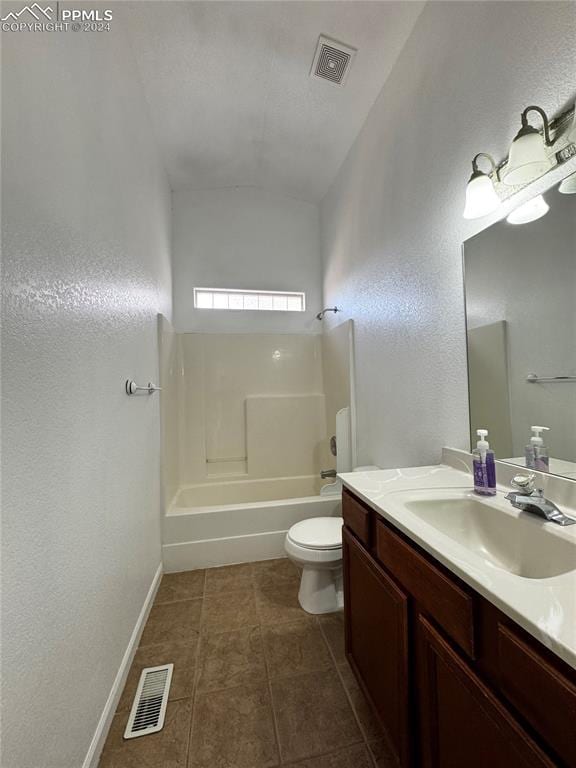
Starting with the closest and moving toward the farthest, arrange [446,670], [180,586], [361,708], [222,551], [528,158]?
1. [446,670]
2. [528,158]
3. [361,708]
4. [180,586]
5. [222,551]

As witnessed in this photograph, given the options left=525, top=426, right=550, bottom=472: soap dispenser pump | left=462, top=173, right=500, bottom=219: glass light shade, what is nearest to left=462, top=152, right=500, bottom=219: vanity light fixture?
left=462, top=173, right=500, bottom=219: glass light shade

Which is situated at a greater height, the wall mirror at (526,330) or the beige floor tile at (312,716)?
the wall mirror at (526,330)

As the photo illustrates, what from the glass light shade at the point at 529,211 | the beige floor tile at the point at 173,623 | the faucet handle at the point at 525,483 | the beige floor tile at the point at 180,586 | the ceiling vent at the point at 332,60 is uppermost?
the ceiling vent at the point at 332,60

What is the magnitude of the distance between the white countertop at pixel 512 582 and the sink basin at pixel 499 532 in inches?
0.6

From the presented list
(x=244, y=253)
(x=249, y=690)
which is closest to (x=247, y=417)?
(x=244, y=253)

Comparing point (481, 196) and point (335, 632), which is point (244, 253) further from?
point (335, 632)

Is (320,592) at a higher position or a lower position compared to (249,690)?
higher

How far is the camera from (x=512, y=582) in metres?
0.56

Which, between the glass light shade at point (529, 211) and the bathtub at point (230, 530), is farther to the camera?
the bathtub at point (230, 530)

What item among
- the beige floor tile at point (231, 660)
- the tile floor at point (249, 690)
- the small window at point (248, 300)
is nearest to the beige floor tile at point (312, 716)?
the tile floor at point (249, 690)

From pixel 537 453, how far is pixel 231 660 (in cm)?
152

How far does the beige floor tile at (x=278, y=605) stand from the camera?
1608 mm

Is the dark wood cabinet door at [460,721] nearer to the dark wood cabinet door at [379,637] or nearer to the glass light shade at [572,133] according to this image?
the dark wood cabinet door at [379,637]

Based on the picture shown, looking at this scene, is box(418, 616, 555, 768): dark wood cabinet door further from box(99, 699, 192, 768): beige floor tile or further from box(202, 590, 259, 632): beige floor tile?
box(202, 590, 259, 632): beige floor tile
